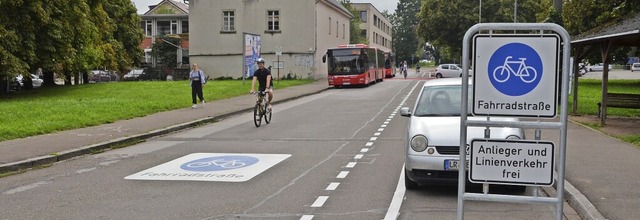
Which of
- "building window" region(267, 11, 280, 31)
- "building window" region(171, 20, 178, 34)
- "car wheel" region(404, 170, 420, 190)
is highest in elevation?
"building window" region(171, 20, 178, 34)

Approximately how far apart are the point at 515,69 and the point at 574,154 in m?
7.92

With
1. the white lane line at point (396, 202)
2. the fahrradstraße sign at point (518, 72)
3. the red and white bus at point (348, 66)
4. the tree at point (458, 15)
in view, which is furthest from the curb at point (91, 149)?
the tree at point (458, 15)

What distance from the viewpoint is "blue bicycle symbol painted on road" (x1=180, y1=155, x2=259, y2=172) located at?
1084cm

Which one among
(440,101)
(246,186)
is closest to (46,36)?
(246,186)

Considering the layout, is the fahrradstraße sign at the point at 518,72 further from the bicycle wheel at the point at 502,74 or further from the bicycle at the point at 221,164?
the bicycle at the point at 221,164

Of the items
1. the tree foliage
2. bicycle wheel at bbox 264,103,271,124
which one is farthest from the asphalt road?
the tree foliage

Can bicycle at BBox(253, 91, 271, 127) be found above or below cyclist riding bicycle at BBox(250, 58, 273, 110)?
below

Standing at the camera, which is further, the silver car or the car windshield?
the car windshield

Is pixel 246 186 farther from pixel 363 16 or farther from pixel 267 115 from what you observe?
pixel 363 16

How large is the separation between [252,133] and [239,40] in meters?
39.3

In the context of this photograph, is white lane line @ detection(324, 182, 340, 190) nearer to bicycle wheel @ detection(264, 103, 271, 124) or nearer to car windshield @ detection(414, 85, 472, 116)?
car windshield @ detection(414, 85, 472, 116)

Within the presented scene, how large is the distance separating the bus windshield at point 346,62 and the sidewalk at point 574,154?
22698mm

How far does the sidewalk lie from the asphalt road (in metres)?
0.43

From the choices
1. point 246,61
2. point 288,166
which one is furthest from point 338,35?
point 288,166
